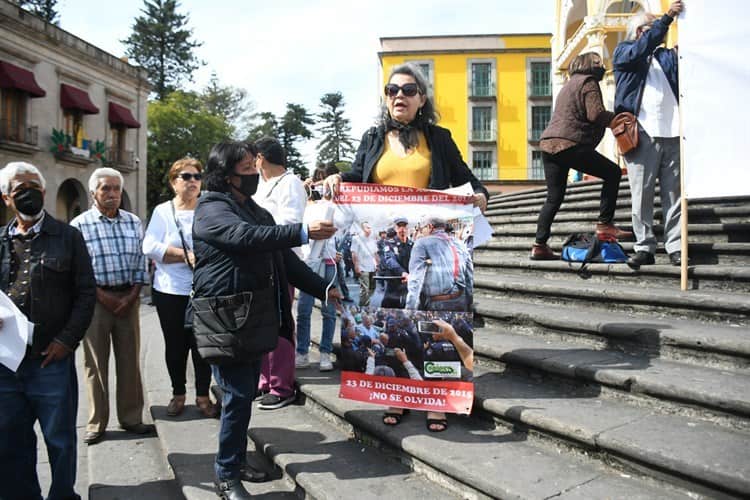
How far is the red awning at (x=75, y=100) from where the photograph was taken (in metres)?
24.6

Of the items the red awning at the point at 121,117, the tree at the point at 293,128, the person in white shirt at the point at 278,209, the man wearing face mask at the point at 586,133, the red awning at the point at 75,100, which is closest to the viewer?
the person in white shirt at the point at 278,209

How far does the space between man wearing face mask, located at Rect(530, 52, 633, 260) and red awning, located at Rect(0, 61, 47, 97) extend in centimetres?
2312

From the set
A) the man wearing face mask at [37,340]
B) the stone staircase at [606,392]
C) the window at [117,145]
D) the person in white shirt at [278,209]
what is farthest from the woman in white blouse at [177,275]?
the window at [117,145]

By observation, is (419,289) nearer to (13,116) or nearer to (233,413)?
(233,413)

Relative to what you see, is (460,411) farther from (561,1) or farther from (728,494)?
(561,1)

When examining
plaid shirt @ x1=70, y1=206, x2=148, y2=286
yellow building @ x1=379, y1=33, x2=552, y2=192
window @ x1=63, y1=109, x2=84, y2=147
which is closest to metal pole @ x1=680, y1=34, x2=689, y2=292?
plaid shirt @ x1=70, y1=206, x2=148, y2=286

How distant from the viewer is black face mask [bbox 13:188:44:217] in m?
3.11

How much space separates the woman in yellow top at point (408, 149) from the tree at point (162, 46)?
4350cm

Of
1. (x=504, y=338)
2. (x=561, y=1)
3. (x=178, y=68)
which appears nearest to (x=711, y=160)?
(x=504, y=338)

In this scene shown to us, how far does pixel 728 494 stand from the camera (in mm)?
2092

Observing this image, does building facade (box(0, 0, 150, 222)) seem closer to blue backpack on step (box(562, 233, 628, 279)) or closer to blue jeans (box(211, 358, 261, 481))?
blue backpack on step (box(562, 233, 628, 279))

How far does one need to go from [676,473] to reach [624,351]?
A: 1441 millimetres

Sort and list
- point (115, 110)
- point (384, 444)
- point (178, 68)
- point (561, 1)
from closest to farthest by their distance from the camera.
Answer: point (384, 444)
point (561, 1)
point (115, 110)
point (178, 68)

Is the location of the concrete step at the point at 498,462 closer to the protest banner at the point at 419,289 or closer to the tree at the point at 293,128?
the protest banner at the point at 419,289
